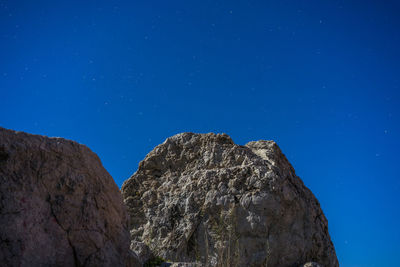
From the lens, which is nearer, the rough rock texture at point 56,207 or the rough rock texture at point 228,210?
the rough rock texture at point 56,207

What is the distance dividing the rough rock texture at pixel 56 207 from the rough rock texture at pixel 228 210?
8.37 feet

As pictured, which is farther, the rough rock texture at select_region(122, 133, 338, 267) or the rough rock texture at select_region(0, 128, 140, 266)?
the rough rock texture at select_region(122, 133, 338, 267)

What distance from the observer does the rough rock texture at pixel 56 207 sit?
347cm

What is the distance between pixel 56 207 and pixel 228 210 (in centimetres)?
389

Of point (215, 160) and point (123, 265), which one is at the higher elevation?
point (215, 160)

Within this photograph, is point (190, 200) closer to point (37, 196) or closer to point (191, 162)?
point (191, 162)

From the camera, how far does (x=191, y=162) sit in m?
8.42

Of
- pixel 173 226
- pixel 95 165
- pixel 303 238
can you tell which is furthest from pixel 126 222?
pixel 303 238

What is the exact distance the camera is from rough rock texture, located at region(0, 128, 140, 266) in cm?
347

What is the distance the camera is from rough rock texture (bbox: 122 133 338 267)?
6.88 metres

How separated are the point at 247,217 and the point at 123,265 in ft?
10.7

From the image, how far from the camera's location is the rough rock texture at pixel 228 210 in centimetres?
688

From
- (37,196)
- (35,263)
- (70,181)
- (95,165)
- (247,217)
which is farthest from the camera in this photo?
(247,217)

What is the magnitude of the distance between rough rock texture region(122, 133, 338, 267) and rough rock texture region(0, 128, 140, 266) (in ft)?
8.37
